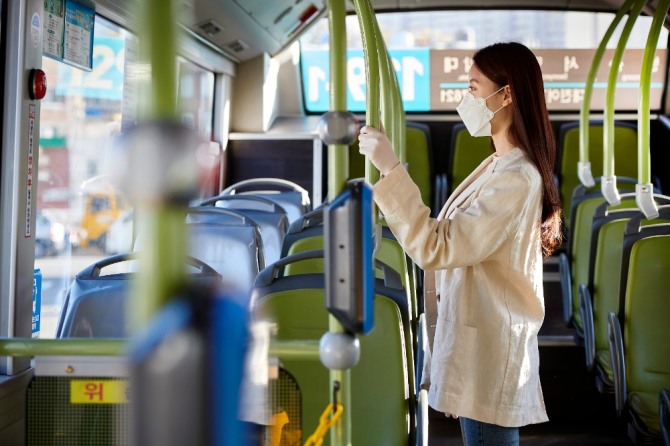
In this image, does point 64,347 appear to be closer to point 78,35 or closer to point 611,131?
point 78,35

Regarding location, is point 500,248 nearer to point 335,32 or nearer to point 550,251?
point 550,251

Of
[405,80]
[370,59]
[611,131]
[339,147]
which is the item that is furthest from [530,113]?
[405,80]

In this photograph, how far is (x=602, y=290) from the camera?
4.21 meters

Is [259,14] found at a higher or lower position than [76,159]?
higher

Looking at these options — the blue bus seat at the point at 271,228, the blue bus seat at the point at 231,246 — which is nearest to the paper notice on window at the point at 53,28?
the blue bus seat at the point at 231,246

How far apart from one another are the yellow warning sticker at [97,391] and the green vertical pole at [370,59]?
97 cm

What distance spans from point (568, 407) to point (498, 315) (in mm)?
2737

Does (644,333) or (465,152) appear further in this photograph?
(465,152)

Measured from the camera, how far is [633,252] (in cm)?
350

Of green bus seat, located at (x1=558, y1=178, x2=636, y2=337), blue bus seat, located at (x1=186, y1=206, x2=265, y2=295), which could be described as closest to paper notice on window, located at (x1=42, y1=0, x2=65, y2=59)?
blue bus seat, located at (x1=186, y1=206, x2=265, y2=295)

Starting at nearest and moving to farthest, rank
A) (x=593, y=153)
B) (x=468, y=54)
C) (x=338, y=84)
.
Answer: (x=338, y=84) < (x=593, y=153) < (x=468, y=54)

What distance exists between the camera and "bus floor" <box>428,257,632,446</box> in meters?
4.42

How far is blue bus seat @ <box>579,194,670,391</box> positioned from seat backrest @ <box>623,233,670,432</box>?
21.7 inches

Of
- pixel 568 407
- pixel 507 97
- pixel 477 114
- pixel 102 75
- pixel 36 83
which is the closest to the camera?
pixel 507 97
